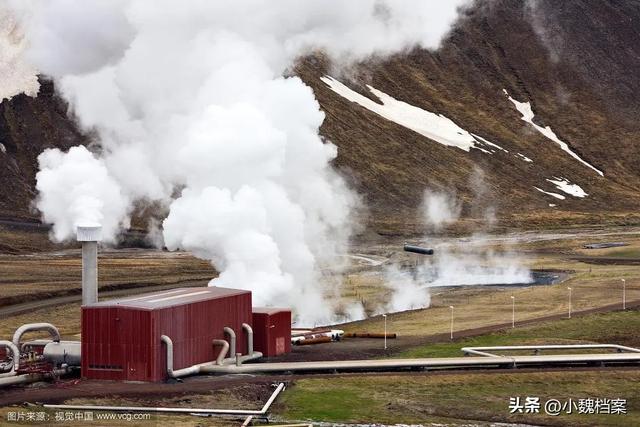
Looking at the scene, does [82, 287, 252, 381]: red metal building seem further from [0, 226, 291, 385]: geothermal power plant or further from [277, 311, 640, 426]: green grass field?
[277, 311, 640, 426]: green grass field

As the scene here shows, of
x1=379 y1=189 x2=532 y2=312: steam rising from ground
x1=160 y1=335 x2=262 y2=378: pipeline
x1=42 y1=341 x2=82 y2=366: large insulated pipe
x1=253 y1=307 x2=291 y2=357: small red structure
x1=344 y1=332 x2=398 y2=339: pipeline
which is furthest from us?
x1=379 y1=189 x2=532 y2=312: steam rising from ground

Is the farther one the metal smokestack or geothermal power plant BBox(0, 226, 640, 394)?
the metal smokestack

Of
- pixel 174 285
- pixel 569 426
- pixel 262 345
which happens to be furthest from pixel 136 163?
pixel 569 426

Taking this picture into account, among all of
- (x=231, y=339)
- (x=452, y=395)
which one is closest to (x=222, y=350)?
(x=231, y=339)

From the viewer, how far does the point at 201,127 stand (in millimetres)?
112000

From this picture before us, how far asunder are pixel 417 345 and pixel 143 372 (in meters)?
23.9

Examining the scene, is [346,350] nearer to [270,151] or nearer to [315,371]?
[315,371]

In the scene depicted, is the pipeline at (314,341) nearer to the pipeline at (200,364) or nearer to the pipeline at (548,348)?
the pipeline at (200,364)

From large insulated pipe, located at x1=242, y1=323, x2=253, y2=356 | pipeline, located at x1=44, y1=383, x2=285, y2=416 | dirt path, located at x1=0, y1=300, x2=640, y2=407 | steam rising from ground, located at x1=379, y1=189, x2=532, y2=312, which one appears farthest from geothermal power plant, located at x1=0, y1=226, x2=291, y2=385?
steam rising from ground, located at x1=379, y1=189, x2=532, y2=312

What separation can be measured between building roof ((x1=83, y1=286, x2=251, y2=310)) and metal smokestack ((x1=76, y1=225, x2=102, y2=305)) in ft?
6.14

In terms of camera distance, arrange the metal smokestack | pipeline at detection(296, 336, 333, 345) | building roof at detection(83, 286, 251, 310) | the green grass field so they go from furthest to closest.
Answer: pipeline at detection(296, 336, 333, 345) < the metal smokestack < building roof at detection(83, 286, 251, 310) < the green grass field

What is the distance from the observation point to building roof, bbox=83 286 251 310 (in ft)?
249

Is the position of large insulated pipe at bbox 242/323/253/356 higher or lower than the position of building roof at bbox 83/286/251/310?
lower

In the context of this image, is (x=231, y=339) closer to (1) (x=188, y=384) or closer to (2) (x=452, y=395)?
(1) (x=188, y=384)
